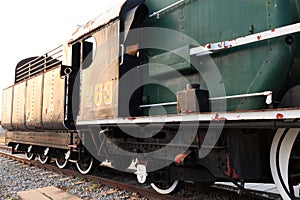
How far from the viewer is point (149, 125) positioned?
3.59m

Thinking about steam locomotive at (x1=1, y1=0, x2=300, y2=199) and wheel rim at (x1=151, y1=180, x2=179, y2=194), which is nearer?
steam locomotive at (x1=1, y1=0, x2=300, y2=199)

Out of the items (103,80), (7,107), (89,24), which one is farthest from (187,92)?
(7,107)

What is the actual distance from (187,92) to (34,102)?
571cm

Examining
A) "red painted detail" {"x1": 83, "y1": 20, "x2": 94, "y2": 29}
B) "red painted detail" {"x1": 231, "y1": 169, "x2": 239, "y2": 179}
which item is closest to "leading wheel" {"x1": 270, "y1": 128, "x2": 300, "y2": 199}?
"red painted detail" {"x1": 231, "y1": 169, "x2": 239, "y2": 179}

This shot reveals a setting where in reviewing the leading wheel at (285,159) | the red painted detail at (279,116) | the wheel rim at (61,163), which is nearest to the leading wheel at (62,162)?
the wheel rim at (61,163)

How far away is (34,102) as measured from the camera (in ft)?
24.8

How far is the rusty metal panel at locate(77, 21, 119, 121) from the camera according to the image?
4.36 m

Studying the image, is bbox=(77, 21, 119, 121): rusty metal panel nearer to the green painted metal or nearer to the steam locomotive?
the steam locomotive

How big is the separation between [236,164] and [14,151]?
367 inches

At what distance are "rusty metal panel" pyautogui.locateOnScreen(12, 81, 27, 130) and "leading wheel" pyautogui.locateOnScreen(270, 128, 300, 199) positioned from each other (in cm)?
739

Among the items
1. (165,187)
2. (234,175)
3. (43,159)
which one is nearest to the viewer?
(234,175)

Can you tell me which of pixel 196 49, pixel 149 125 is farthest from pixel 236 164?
pixel 196 49

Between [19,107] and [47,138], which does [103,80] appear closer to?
[47,138]

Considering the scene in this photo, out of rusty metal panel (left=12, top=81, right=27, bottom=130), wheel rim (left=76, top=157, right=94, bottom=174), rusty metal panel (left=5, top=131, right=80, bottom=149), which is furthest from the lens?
rusty metal panel (left=12, top=81, right=27, bottom=130)
